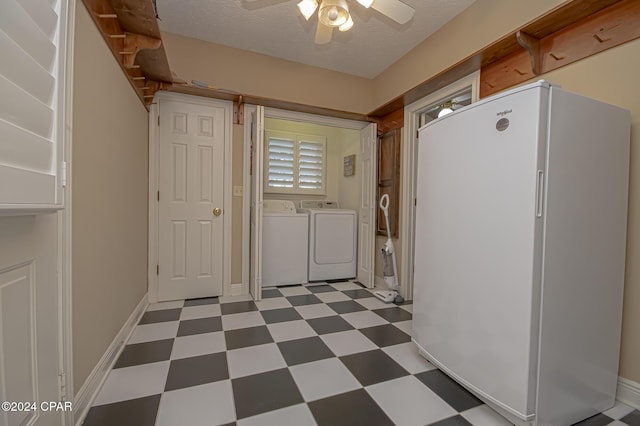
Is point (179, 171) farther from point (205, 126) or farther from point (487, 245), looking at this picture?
point (487, 245)

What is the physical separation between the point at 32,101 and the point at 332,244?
9.83ft

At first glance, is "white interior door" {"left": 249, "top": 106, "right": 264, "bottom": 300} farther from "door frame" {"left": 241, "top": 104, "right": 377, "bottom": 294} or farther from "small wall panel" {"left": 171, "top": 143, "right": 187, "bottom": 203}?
"small wall panel" {"left": 171, "top": 143, "right": 187, "bottom": 203}

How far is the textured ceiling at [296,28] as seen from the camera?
2271mm

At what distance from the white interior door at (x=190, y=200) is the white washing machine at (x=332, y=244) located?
44.1 inches

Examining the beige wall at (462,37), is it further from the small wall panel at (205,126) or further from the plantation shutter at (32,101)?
the plantation shutter at (32,101)

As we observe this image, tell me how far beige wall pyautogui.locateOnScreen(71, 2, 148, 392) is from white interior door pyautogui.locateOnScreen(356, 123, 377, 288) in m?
2.37

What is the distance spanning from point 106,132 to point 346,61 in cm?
257

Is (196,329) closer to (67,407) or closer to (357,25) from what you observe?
(67,407)

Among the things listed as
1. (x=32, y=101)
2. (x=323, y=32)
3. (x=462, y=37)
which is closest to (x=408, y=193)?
(x=462, y=37)

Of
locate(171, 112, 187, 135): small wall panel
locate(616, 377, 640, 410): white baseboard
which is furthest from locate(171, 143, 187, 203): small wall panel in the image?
locate(616, 377, 640, 410): white baseboard

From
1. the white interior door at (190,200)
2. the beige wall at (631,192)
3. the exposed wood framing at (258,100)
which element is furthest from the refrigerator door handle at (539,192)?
the white interior door at (190,200)

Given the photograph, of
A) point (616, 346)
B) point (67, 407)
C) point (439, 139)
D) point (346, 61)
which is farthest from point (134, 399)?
point (346, 61)

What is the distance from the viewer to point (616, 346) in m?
1.35

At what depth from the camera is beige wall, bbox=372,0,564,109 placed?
1.91 metres
